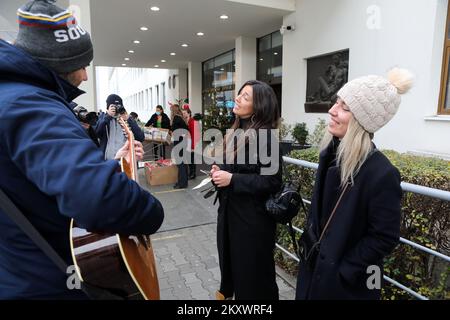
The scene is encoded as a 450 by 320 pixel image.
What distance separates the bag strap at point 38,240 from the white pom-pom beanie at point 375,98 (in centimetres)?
132

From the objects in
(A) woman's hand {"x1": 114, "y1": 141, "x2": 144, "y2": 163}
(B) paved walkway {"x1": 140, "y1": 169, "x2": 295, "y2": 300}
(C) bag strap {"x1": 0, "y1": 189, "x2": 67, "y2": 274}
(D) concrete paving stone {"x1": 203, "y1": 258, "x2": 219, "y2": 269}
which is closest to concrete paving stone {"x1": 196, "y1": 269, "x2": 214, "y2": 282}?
(B) paved walkway {"x1": 140, "y1": 169, "x2": 295, "y2": 300}

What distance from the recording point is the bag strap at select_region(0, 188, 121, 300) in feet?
3.11

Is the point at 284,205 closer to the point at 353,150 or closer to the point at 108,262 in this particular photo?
the point at 353,150

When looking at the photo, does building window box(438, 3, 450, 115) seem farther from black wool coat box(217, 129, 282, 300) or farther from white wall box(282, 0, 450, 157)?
black wool coat box(217, 129, 282, 300)

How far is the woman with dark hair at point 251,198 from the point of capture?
2094 millimetres

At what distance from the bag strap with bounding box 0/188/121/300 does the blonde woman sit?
3.29ft

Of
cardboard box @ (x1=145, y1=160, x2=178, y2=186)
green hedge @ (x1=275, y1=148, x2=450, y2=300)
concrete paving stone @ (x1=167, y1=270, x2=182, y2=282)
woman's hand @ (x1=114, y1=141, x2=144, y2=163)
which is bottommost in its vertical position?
concrete paving stone @ (x1=167, y1=270, x2=182, y2=282)

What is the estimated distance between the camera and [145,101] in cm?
3506

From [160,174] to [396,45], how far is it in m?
5.82

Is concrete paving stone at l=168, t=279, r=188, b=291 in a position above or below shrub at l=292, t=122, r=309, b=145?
below
